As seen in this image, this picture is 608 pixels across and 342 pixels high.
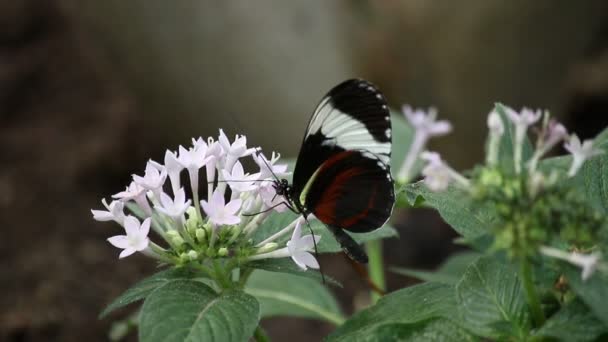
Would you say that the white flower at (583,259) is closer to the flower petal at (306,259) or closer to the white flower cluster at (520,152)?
the white flower cluster at (520,152)

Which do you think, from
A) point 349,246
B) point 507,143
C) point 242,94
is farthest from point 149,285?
point 242,94

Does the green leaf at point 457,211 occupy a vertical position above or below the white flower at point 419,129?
above

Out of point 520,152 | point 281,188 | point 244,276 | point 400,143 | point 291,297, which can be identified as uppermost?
point 520,152

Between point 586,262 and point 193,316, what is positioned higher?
point 586,262

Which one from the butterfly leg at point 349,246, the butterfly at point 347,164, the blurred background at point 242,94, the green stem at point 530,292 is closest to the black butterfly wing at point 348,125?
the butterfly at point 347,164

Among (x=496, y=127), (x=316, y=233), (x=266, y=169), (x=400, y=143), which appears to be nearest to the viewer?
(x=496, y=127)

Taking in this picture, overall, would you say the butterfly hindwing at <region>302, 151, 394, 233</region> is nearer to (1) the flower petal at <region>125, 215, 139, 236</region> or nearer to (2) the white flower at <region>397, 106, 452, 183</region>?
(1) the flower petal at <region>125, 215, 139, 236</region>

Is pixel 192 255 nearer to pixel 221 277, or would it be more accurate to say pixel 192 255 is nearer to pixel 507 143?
pixel 221 277

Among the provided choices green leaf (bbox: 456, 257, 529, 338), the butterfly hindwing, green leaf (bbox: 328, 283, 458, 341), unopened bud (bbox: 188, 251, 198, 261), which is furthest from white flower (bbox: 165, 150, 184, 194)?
green leaf (bbox: 456, 257, 529, 338)
